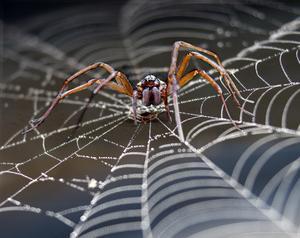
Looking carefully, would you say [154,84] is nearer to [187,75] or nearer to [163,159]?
[187,75]

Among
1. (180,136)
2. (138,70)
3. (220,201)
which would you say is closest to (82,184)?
(180,136)

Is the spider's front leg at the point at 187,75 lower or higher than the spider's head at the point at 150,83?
lower

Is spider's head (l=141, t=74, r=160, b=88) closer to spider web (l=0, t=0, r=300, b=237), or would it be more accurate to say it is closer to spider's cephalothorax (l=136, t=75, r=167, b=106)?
spider's cephalothorax (l=136, t=75, r=167, b=106)

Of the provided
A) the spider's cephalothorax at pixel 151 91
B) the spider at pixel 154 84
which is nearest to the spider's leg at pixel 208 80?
the spider at pixel 154 84

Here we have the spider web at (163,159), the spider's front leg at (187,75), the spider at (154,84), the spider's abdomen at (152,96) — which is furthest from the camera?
the spider's abdomen at (152,96)

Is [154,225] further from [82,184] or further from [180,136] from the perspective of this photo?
[180,136]

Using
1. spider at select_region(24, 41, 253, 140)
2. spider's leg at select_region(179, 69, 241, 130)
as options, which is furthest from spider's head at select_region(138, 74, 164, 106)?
spider's leg at select_region(179, 69, 241, 130)

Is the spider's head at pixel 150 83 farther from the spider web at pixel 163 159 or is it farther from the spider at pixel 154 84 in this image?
the spider web at pixel 163 159
